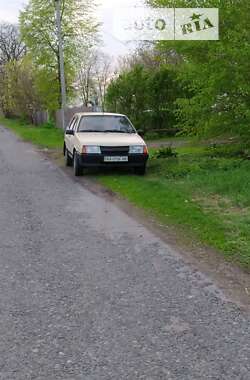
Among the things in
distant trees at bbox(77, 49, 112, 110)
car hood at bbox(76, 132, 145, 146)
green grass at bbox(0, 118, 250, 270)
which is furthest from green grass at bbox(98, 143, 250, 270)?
distant trees at bbox(77, 49, 112, 110)

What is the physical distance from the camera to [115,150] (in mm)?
11688

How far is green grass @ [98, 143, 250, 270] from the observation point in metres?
6.23

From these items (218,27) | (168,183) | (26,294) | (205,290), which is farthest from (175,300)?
(218,27)

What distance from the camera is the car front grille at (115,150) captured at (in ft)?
38.3

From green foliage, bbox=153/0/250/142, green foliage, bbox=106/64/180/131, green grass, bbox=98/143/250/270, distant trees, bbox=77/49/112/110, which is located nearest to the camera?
green grass, bbox=98/143/250/270

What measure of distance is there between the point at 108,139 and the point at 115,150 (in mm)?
452

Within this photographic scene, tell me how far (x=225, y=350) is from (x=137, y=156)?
8.57m

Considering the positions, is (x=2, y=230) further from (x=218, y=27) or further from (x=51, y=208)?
(x=218, y=27)

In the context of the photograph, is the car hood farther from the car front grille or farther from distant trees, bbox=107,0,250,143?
distant trees, bbox=107,0,250,143

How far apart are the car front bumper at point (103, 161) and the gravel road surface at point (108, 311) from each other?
4665mm

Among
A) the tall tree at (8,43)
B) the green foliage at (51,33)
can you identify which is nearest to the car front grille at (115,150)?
the green foliage at (51,33)

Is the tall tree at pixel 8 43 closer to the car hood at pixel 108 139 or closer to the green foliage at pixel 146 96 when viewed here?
the green foliage at pixel 146 96

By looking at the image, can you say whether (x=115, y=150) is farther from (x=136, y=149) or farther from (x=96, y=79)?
(x=96, y=79)

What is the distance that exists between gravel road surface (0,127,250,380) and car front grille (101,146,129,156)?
4.67 metres
